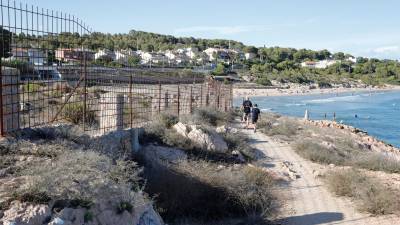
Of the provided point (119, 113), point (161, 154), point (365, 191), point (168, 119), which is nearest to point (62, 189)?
point (119, 113)

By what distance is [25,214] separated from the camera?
5.82 meters

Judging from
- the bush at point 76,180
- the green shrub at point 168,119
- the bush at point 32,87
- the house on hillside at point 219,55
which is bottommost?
the green shrub at point 168,119

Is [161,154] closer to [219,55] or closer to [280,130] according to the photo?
[280,130]

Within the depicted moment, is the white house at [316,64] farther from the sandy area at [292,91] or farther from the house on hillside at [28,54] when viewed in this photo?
the house on hillside at [28,54]

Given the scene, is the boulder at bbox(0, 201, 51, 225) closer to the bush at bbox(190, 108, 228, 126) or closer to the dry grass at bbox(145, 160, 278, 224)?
the dry grass at bbox(145, 160, 278, 224)

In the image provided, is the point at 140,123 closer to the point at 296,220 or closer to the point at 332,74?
the point at 296,220

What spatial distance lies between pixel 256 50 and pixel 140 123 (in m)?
161

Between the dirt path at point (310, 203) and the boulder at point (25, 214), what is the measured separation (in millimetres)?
6436

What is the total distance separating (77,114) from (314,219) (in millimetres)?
6999

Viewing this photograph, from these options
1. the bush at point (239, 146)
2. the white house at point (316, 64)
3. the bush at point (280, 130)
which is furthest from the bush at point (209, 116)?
the white house at point (316, 64)

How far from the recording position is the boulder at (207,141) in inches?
612

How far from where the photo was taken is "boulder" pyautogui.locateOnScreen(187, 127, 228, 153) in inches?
612

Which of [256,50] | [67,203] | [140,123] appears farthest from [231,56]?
[67,203]

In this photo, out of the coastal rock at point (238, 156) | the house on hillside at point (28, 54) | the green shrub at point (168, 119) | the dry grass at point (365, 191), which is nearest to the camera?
the house on hillside at point (28, 54)
